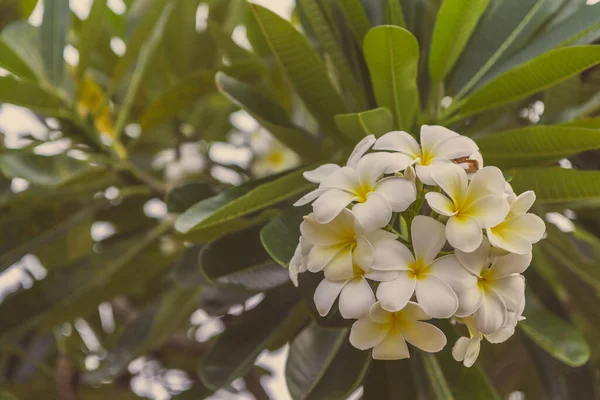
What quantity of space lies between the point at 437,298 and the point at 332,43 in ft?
1.20

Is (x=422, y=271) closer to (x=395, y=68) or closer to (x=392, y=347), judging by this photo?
(x=392, y=347)

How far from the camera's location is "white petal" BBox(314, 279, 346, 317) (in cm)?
48

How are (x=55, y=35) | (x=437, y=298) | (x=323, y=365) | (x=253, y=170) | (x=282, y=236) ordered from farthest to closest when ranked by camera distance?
1. (x=253, y=170)
2. (x=55, y=35)
3. (x=323, y=365)
4. (x=282, y=236)
5. (x=437, y=298)

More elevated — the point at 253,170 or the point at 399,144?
the point at 399,144

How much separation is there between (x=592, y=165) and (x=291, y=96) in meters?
0.51

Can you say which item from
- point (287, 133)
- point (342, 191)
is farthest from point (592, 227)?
point (342, 191)

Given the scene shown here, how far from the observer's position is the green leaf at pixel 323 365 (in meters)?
0.67

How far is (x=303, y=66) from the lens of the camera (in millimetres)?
701

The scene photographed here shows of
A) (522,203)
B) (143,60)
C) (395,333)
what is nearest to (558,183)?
(522,203)

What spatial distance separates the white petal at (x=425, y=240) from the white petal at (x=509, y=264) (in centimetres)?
5

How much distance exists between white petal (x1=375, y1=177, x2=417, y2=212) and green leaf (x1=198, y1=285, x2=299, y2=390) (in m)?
0.29

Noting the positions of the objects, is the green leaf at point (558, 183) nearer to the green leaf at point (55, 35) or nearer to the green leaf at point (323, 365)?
the green leaf at point (323, 365)

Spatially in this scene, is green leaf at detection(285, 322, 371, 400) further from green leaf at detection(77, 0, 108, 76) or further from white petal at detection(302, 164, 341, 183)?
green leaf at detection(77, 0, 108, 76)

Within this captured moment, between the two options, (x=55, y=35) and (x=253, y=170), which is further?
(x=253, y=170)
